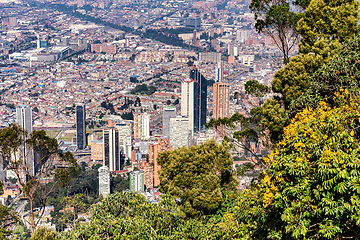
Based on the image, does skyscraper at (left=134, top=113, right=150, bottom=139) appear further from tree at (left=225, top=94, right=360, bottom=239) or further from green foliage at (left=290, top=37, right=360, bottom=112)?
tree at (left=225, top=94, right=360, bottom=239)

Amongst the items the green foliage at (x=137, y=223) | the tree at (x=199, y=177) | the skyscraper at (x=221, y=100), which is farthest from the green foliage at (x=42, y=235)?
the skyscraper at (x=221, y=100)

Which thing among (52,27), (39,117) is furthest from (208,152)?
(52,27)

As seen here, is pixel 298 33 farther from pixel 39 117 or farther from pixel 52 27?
pixel 52 27

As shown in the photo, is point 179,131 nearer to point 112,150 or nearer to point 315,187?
point 112,150

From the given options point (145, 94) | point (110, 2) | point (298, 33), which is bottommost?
point (145, 94)

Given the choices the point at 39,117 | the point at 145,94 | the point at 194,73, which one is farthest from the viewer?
the point at 145,94

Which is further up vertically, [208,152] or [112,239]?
[208,152]

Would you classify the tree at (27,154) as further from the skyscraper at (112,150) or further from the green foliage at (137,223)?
the skyscraper at (112,150)
